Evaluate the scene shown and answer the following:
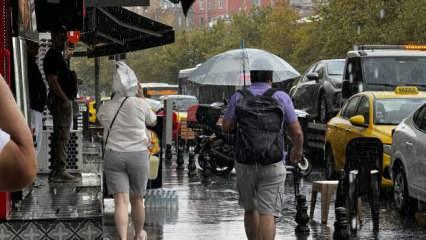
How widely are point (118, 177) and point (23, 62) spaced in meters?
1.41

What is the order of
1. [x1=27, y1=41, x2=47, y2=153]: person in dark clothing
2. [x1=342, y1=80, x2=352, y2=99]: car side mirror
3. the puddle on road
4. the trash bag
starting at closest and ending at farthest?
the trash bag
[x1=27, y1=41, x2=47, y2=153]: person in dark clothing
the puddle on road
[x1=342, y1=80, x2=352, y2=99]: car side mirror

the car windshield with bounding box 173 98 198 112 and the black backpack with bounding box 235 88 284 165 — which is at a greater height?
the black backpack with bounding box 235 88 284 165

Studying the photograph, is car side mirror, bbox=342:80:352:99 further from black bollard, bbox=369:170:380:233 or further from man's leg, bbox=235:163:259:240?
man's leg, bbox=235:163:259:240

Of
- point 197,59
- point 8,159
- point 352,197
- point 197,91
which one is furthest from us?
point 197,59

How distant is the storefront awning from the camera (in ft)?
59.2

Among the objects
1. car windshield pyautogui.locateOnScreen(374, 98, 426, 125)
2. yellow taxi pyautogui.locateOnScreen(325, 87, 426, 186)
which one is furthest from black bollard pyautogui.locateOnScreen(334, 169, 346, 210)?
car windshield pyautogui.locateOnScreen(374, 98, 426, 125)

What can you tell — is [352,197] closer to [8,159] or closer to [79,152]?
[79,152]

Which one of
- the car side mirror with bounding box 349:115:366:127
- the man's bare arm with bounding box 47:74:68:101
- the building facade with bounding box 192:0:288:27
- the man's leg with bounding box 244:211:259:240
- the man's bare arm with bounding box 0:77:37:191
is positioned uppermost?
the building facade with bounding box 192:0:288:27

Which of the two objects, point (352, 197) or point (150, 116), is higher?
point (150, 116)

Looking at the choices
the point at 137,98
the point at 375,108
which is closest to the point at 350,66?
the point at 375,108

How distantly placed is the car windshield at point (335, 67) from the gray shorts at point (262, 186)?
15951 mm

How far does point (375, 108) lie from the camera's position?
15.9 meters

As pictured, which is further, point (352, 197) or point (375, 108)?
point (375, 108)

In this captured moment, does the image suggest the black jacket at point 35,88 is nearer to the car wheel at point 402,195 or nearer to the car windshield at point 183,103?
the car wheel at point 402,195
